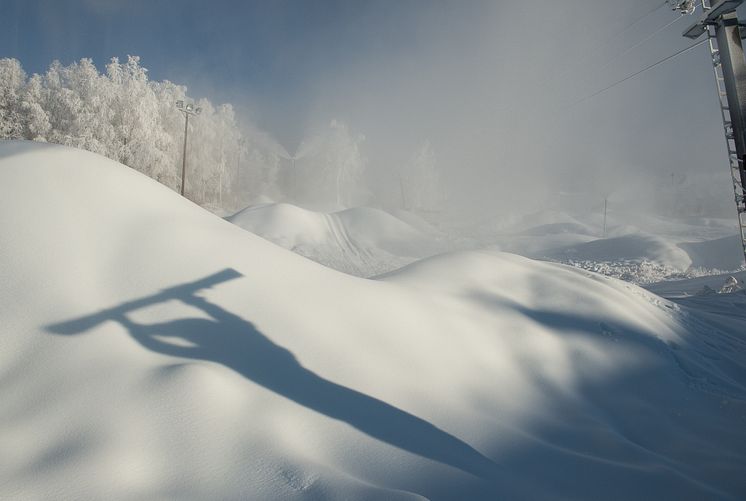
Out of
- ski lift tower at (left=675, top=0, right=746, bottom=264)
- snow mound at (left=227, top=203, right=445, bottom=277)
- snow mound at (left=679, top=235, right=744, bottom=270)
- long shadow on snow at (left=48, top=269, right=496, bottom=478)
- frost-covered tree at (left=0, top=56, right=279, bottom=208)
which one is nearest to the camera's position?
long shadow on snow at (left=48, top=269, right=496, bottom=478)

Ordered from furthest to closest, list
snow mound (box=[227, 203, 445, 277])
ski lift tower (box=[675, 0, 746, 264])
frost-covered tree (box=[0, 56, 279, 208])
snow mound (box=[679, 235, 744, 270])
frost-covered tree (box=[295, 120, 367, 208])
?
1. frost-covered tree (box=[295, 120, 367, 208])
2. frost-covered tree (box=[0, 56, 279, 208])
3. snow mound (box=[679, 235, 744, 270])
4. snow mound (box=[227, 203, 445, 277])
5. ski lift tower (box=[675, 0, 746, 264])

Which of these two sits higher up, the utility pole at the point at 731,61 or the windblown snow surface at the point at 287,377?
the utility pole at the point at 731,61

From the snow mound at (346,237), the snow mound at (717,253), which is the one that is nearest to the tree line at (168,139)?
the snow mound at (346,237)

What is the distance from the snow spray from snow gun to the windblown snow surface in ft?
0.05

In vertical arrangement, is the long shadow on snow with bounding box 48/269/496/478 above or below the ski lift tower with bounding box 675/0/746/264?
below

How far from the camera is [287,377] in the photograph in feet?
11.6

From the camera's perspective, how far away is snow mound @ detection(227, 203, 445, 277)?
20.1m

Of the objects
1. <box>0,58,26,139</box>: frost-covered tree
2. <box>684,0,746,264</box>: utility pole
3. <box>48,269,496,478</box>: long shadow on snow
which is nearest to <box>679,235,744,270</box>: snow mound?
<box>684,0,746,264</box>: utility pole

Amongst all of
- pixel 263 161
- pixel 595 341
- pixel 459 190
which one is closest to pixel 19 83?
pixel 263 161

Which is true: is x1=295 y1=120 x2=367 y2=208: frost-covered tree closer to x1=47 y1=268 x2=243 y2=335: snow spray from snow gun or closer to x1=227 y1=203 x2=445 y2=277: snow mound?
x1=227 y1=203 x2=445 y2=277: snow mound

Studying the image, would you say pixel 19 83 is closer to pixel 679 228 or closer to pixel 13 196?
pixel 13 196

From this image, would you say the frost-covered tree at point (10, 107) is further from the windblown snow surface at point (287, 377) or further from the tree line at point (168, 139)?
the windblown snow surface at point (287, 377)

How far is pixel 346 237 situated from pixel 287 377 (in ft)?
68.6

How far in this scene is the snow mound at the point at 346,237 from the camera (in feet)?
65.9
